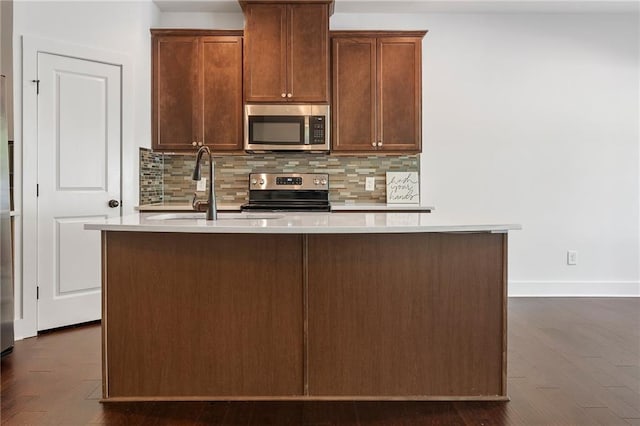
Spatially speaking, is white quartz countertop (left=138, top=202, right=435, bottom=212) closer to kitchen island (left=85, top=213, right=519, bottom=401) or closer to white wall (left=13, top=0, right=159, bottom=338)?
white wall (left=13, top=0, right=159, bottom=338)

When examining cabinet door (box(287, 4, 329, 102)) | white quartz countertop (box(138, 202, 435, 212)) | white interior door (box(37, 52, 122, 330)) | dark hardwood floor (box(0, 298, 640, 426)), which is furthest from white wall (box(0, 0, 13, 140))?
cabinet door (box(287, 4, 329, 102))

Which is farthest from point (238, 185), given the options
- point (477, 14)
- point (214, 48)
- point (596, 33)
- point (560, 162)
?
point (596, 33)

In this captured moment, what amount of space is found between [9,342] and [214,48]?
269 centimetres

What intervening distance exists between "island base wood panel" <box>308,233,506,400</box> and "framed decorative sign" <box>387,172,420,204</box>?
7.72 feet

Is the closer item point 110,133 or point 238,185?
point 110,133

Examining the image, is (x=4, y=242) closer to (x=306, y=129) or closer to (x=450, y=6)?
(x=306, y=129)

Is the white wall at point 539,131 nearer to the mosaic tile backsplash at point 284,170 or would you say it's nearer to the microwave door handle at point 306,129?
the mosaic tile backsplash at point 284,170

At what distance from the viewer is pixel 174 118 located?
14.5 feet

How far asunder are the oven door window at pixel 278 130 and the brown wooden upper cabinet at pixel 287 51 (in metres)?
0.16

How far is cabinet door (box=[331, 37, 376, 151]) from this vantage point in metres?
4.41

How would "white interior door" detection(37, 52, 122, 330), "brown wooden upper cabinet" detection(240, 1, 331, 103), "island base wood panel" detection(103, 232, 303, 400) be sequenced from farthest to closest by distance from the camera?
"brown wooden upper cabinet" detection(240, 1, 331, 103)
"white interior door" detection(37, 52, 122, 330)
"island base wood panel" detection(103, 232, 303, 400)

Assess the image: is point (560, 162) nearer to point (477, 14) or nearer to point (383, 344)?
point (477, 14)

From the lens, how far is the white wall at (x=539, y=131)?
188 inches

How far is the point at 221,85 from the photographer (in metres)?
4.41
